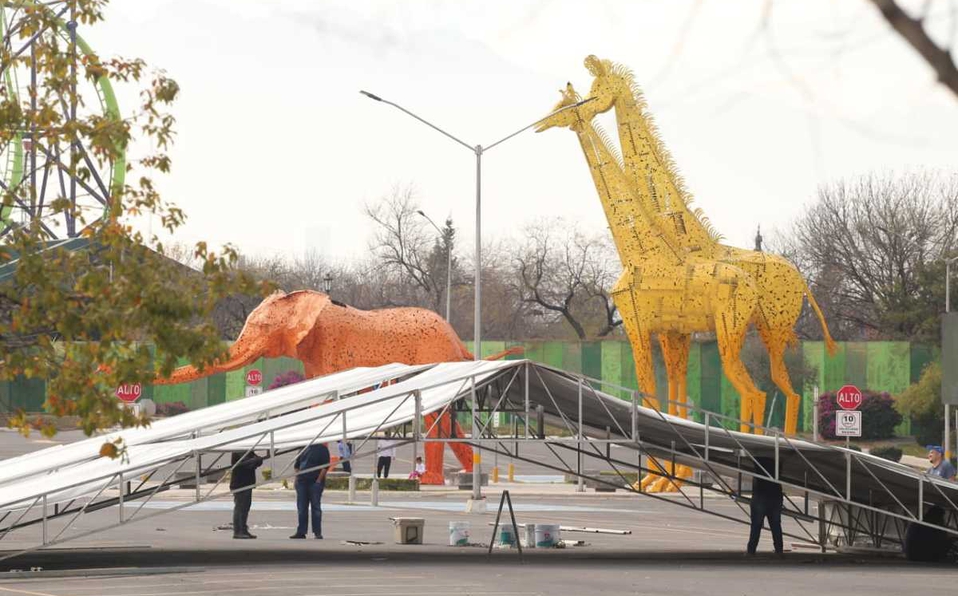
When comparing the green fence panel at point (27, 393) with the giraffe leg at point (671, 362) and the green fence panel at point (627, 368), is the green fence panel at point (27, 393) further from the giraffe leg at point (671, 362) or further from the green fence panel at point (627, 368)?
the giraffe leg at point (671, 362)

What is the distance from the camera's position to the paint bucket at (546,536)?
78.4 ft

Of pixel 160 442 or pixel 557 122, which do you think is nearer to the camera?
pixel 160 442

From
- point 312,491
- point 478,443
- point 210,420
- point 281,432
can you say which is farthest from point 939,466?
point 210,420

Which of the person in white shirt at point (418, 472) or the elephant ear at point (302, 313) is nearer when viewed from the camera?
the elephant ear at point (302, 313)

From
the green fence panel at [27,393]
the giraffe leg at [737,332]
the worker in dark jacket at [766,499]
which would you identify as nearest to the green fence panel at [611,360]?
the green fence panel at [27,393]

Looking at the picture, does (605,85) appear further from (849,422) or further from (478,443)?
(478,443)

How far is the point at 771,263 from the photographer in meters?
38.3

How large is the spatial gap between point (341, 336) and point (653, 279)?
8025 millimetres

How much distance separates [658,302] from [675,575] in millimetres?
18065

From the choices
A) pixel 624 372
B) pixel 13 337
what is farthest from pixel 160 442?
pixel 624 372

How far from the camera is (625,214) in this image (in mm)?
37906

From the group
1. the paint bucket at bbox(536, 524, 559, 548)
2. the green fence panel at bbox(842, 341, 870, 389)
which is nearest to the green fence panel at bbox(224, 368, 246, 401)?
the green fence panel at bbox(842, 341, 870, 389)

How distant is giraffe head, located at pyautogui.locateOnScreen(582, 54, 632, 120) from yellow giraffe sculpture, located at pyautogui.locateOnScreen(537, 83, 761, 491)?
0.40m

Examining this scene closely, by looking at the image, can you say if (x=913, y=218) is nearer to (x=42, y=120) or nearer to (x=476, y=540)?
(x=476, y=540)
